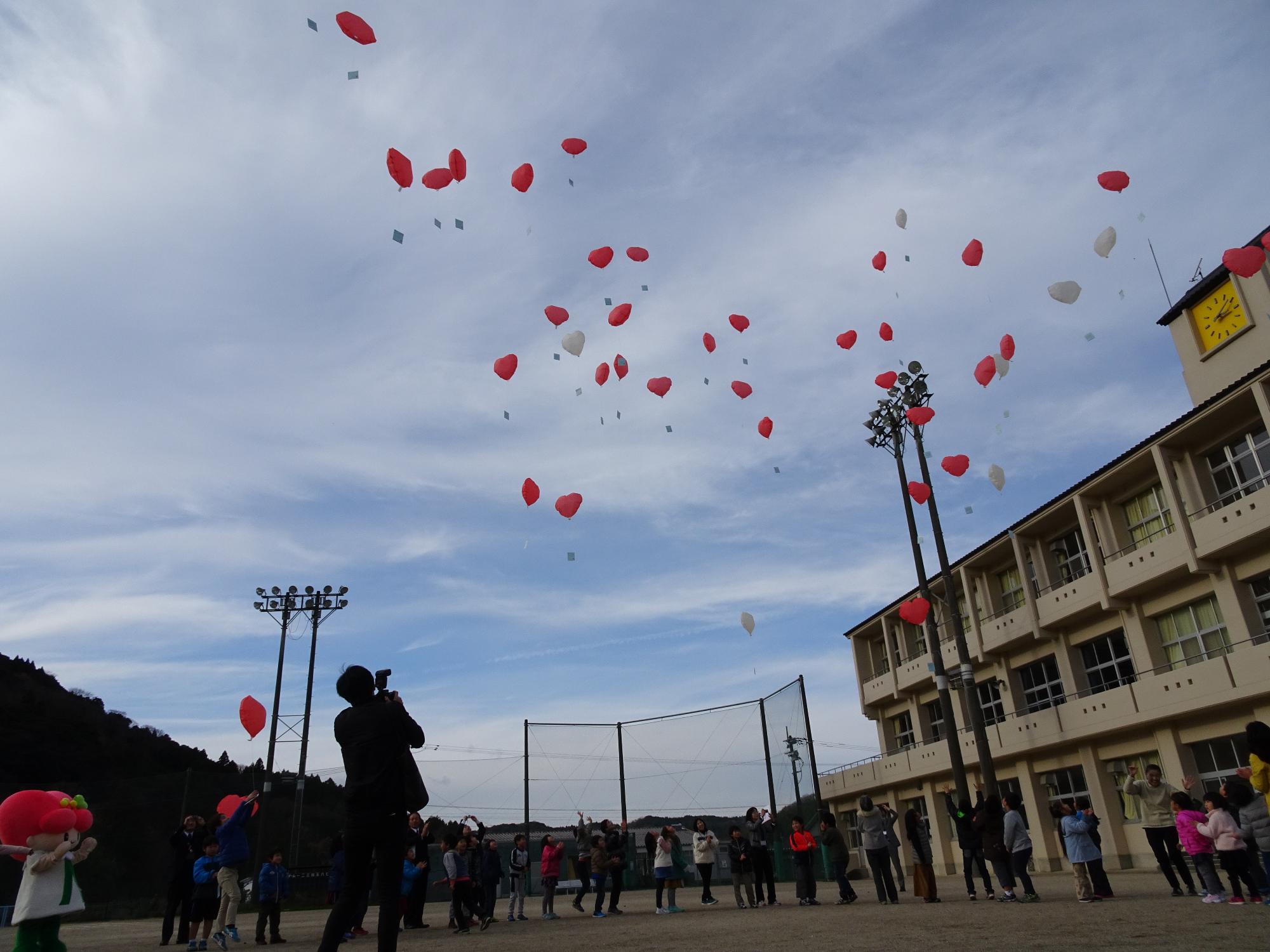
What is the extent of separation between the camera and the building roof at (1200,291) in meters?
24.0

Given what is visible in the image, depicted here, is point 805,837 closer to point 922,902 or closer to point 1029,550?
point 922,902

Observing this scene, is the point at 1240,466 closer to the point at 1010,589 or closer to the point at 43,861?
the point at 1010,589

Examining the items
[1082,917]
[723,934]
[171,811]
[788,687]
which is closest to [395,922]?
[723,934]

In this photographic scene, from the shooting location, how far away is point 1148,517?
23.5 m

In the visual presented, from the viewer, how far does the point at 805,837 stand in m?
14.4

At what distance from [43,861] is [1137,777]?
2512cm

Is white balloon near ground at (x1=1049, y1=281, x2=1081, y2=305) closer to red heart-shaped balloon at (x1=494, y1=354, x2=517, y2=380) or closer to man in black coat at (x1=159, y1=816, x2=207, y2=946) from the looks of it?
red heart-shaped balloon at (x1=494, y1=354, x2=517, y2=380)

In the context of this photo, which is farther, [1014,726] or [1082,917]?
[1014,726]

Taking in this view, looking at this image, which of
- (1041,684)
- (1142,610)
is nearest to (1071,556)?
(1142,610)

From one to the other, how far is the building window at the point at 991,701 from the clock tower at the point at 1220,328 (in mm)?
11602

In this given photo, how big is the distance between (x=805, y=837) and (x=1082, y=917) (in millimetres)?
6174

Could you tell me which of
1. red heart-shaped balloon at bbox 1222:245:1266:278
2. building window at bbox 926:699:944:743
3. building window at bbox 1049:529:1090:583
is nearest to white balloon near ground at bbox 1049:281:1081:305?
red heart-shaped balloon at bbox 1222:245:1266:278

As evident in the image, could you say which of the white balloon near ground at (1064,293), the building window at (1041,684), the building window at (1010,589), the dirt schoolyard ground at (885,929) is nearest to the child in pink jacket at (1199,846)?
the dirt schoolyard ground at (885,929)

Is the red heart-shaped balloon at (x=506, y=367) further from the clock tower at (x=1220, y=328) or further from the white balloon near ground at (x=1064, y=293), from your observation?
the clock tower at (x=1220, y=328)
